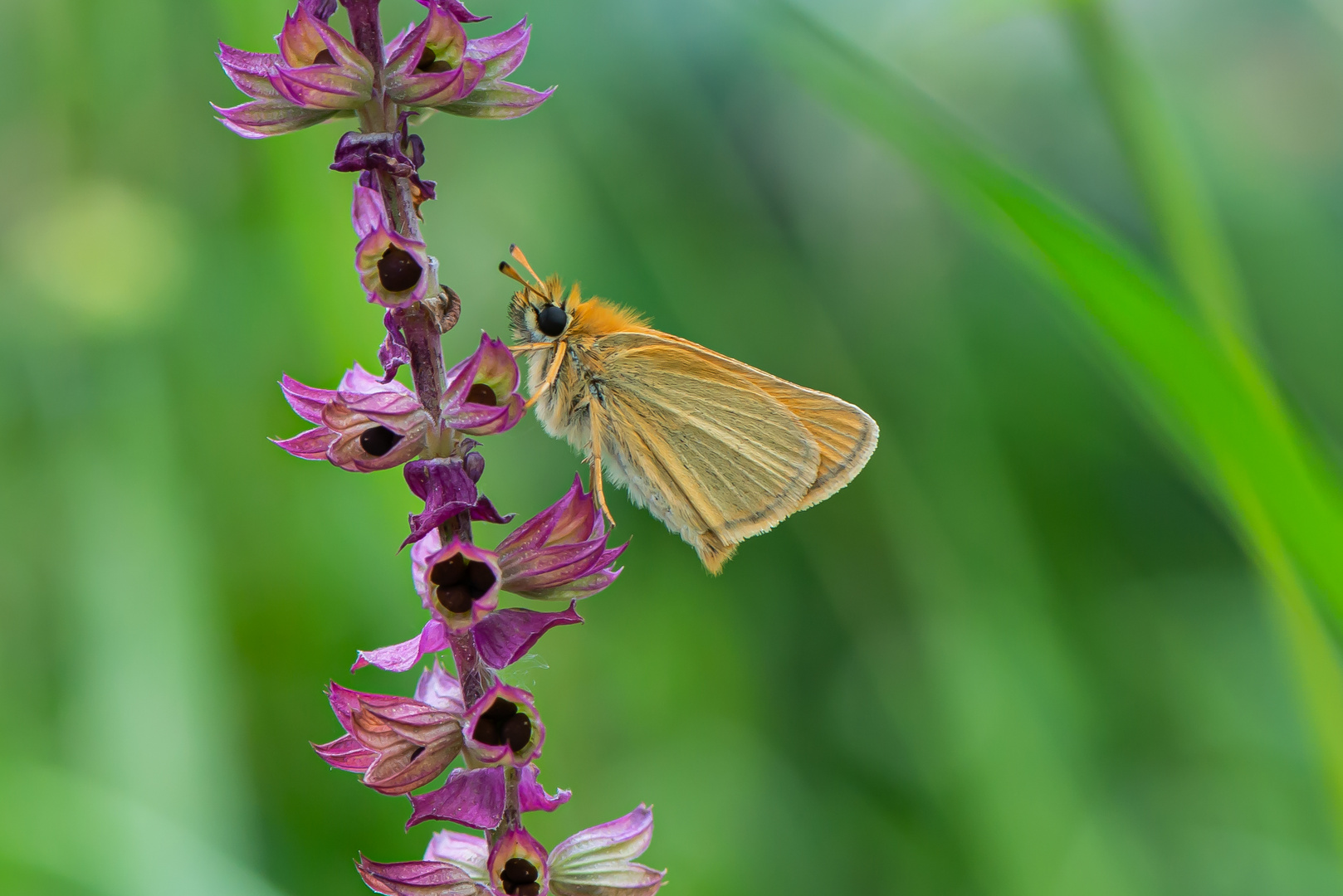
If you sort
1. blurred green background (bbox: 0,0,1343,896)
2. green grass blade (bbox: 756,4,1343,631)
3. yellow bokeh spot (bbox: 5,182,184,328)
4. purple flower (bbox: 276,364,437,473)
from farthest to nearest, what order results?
1. yellow bokeh spot (bbox: 5,182,184,328)
2. blurred green background (bbox: 0,0,1343,896)
3. green grass blade (bbox: 756,4,1343,631)
4. purple flower (bbox: 276,364,437,473)

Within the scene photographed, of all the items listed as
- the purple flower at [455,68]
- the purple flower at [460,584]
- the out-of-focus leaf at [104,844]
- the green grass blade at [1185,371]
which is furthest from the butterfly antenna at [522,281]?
the out-of-focus leaf at [104,844]

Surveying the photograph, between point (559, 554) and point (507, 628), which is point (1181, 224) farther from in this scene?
point (507, 628)

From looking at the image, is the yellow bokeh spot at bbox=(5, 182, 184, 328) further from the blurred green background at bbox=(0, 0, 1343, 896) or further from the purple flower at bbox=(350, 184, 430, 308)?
the purple flower at bbox=(350, 184, 430, 308)

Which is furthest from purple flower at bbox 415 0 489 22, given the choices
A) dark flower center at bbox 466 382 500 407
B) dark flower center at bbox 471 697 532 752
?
dark flower center at bbox 471 697 532 752

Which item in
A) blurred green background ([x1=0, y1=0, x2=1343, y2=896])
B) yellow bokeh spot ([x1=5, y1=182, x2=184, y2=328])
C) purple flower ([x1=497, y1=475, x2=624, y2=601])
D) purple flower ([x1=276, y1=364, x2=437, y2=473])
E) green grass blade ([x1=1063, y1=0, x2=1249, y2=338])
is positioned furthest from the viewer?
yellow bokeh spot ([x1=5, y1=182, x2=184, y2=328])

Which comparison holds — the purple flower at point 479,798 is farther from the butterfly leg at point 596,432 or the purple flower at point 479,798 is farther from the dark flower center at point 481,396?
the butterfly leg at point 596,432

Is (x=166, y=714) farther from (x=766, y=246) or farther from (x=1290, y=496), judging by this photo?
(x=766, y=246)
